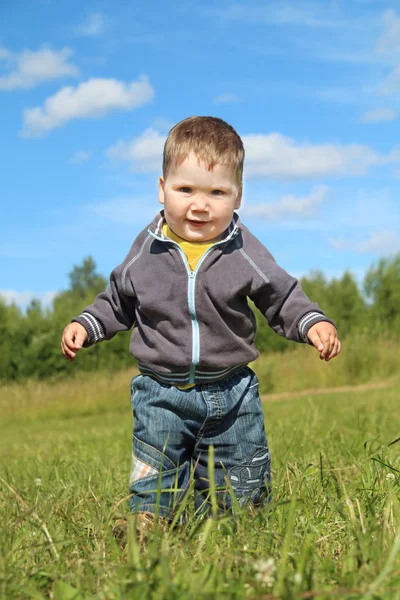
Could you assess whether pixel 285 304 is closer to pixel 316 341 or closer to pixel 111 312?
pixel 316 341

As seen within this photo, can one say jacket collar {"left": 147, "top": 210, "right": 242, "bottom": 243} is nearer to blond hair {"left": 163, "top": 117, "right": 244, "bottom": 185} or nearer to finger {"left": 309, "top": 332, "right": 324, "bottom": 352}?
blond hair {"left": 163, "top": 117, "right": 244, "bottom": 185}

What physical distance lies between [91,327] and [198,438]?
0.68 meters

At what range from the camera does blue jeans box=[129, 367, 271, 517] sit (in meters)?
2.88

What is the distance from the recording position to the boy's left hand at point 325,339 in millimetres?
2742

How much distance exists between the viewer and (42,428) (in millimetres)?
13000

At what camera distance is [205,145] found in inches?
112

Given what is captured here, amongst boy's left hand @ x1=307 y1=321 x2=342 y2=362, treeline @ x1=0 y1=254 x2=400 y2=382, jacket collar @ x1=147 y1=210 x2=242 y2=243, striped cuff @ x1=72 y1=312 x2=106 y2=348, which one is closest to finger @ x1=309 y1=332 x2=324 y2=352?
boy's left hand @ x1=307 y1=321 x2=342 y2=362

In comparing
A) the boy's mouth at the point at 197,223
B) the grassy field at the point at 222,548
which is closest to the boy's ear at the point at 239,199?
the boy's mouth at the point at 197,223

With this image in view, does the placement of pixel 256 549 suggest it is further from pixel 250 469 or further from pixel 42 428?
pixel 42 428

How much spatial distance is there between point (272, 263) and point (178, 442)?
0.86 m

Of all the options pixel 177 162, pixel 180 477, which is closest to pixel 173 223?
pixel 177 162

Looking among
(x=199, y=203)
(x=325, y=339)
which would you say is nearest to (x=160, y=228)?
(x=199, y=203)

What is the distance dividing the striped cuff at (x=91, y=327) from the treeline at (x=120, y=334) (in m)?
14.1

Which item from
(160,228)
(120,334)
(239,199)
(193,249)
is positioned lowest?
(193,249)
